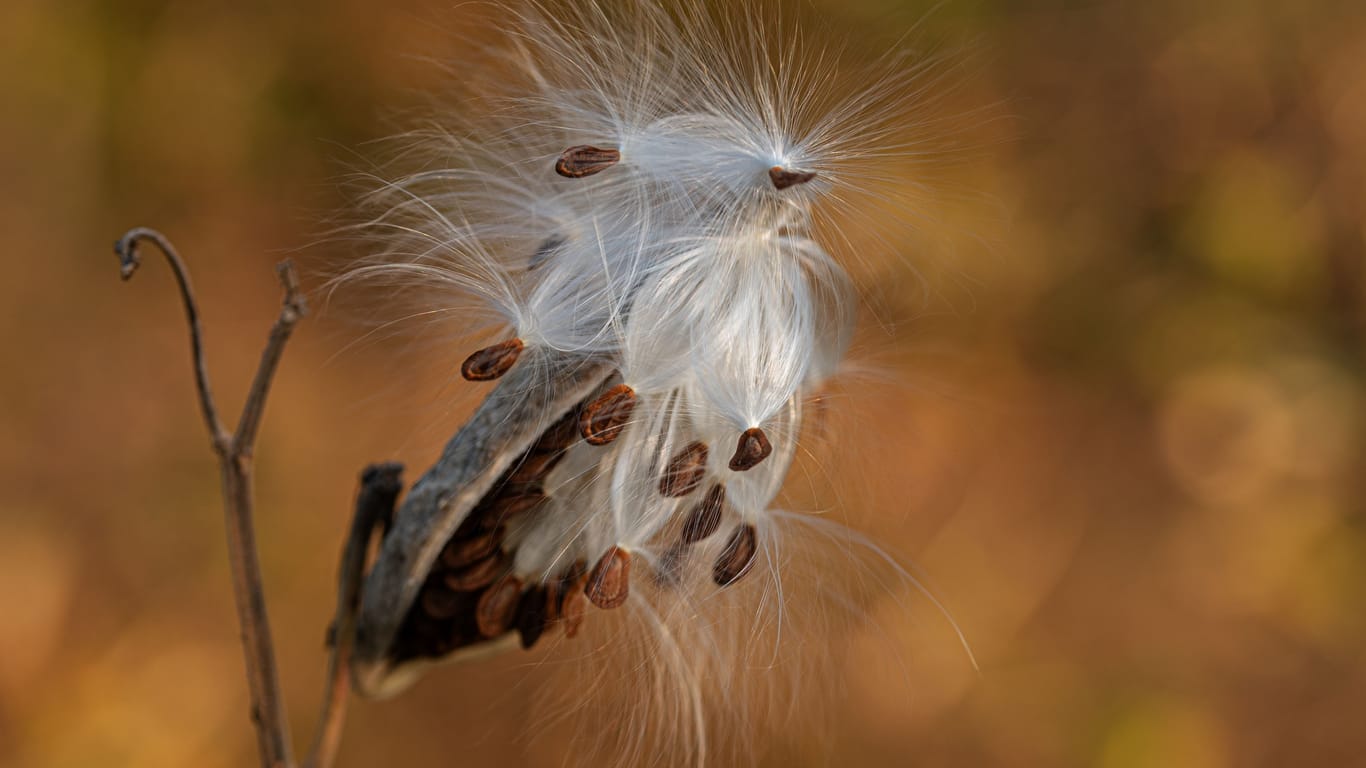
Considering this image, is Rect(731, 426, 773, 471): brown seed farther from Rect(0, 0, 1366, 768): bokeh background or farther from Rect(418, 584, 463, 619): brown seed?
Rect(0, 0, 1366, 768): bokeh background

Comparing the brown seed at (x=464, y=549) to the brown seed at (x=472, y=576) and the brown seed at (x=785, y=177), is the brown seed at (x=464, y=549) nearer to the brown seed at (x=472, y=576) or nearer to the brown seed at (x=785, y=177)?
the brown seed at (x=472, y=576)

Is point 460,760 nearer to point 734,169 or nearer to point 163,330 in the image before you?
point 163,330

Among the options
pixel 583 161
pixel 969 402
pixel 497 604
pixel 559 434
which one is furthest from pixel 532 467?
pixel 969 402

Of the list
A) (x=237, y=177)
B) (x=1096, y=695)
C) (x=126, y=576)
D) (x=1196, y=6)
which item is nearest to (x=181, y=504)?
(x=126, y=576)

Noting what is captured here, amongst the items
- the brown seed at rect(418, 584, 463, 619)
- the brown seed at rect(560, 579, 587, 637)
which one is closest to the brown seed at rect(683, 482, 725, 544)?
the brown seed at rect(560, 579, 587, 637)

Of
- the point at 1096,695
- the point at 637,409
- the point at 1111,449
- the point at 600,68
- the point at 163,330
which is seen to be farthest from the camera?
the point at 1111,449

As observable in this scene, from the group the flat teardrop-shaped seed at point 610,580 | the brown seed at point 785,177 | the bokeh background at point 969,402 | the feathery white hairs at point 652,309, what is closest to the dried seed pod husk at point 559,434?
the feathery white hairs at point 652,309

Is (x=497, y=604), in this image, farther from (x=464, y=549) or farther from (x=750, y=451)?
(x=750, y=451)
